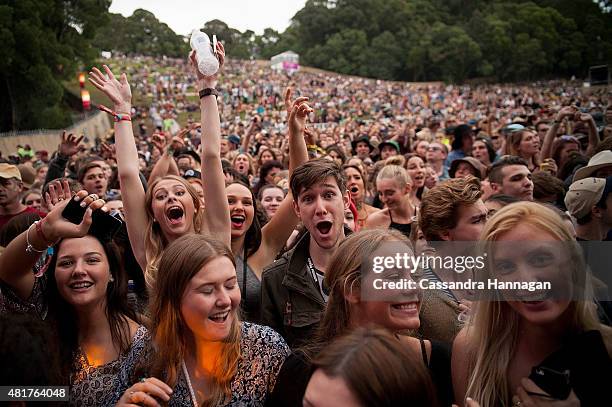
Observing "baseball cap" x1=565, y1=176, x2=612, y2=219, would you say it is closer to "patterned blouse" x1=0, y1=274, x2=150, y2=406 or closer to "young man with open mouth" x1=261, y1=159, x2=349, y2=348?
"young man with open mouth" x1=261, y1=159, x2=349, y2=348

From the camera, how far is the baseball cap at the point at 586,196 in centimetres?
327

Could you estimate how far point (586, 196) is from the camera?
3.28 meters

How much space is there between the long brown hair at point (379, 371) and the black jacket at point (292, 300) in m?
1.06

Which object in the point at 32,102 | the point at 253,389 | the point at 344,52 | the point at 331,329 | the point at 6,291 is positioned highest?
the point at 344,52

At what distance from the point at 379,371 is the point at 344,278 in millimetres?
698

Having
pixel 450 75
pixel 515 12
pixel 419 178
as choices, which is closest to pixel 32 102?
pixel 419 178

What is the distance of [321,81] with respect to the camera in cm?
5888

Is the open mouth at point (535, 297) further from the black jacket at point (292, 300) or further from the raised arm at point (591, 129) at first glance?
the raised arm at point (591, 129)

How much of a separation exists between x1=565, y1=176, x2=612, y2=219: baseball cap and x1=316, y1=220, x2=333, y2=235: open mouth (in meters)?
1.44

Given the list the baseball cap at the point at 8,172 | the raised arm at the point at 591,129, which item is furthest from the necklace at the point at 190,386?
the raised arm at the point at 591,129

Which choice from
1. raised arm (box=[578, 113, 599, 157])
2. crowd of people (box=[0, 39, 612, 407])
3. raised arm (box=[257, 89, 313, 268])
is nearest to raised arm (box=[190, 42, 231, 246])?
crowd of people (box=[0, 39, 612, 407])

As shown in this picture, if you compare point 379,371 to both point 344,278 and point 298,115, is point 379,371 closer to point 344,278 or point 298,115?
point 344,278

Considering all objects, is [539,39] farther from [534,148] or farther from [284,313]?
[284,313]

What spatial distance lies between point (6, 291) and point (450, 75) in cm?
7144
